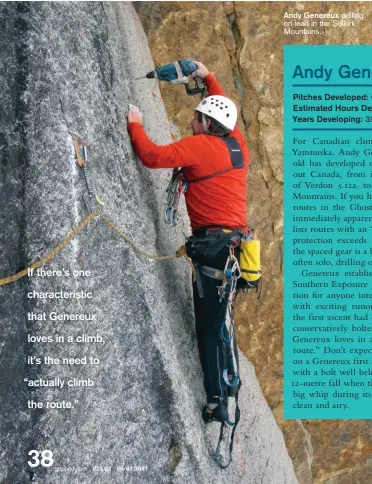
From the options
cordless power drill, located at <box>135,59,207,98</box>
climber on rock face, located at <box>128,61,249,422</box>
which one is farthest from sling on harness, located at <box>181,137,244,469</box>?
cordless power drill, located at <box>135,59,207,98</box>

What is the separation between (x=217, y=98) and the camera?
4.82m

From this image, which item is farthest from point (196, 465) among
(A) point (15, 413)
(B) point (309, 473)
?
(B) point (309, 473)

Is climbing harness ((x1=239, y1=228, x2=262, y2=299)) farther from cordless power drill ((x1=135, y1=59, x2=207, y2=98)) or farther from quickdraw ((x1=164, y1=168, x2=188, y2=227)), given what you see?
cordless power drill ((x1=135, y1=59, x2=207, y2=98))

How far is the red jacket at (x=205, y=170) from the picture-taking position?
4579 millimetres

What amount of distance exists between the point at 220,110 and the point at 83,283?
6.38 ft

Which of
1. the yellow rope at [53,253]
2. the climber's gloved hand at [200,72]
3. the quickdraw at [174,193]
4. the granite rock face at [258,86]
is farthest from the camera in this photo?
the granite rock face at [258,86]

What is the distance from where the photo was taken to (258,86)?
8.19m

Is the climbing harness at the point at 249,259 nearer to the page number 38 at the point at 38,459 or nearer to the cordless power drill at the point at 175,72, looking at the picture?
the cordless power drill at the point at 175,72

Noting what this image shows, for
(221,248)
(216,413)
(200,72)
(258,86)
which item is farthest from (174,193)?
(258,86)

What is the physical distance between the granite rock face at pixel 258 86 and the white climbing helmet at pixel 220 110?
2812 mm

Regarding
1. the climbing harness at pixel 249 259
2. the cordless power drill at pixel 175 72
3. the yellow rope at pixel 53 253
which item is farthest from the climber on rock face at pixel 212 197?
the yellow rope at pixel 53 253

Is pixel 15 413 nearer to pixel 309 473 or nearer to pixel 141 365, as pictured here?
pixel 141 365

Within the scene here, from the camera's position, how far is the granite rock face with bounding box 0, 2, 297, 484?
12.1 ft

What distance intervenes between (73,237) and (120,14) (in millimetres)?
2711
